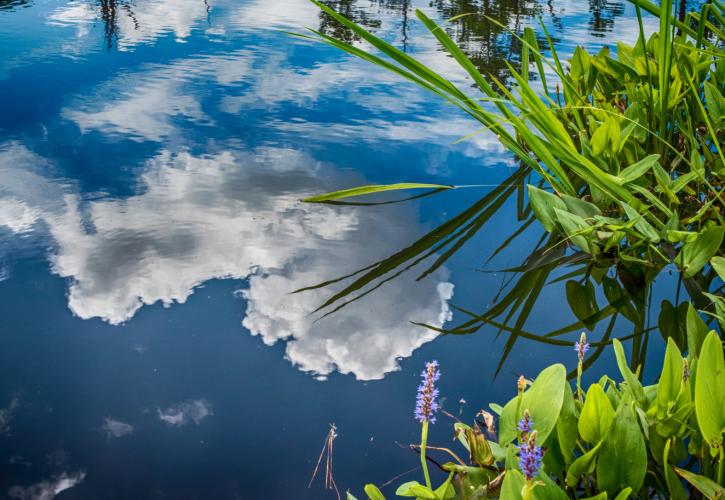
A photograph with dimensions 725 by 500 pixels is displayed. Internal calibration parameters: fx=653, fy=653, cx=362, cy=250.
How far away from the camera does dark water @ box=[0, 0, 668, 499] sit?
0.91 meters

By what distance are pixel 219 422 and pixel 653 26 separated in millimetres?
3794

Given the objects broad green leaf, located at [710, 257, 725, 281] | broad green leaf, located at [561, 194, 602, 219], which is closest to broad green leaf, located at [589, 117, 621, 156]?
broad green leaf, located at [561, 194, 602, 219]

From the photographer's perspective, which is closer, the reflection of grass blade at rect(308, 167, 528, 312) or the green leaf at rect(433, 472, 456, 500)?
the green leaf at rect(433, 472, 456, 500)

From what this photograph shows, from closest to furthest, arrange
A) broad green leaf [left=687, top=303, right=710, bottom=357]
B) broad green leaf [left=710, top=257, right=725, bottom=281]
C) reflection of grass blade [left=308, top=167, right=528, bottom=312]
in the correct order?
1. broad green leaf [left=687, top=303, right=710, bottom=357]
2. broad green leaf [left=710, top=257, right=725, bottom=281]
3. reflection of grass blade [left=308, top=167, right=528, bottom=312]

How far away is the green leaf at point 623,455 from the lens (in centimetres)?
68

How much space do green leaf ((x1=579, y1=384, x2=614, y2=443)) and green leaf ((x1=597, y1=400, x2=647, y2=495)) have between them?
0.04ft

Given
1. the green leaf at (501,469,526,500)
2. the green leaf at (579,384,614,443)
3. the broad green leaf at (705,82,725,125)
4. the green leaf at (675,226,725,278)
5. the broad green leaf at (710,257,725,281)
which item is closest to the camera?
the green leaf at (501,469,526,500)

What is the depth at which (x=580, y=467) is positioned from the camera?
0.71 meters

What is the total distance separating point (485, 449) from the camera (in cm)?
78

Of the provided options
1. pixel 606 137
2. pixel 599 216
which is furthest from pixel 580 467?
pixel 606 137

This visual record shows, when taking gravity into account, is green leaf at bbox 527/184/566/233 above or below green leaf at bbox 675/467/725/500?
above

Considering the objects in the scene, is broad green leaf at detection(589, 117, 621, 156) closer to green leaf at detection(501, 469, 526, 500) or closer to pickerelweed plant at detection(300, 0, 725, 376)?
pickerelweed plant at detection(300, 0, 725, 376)

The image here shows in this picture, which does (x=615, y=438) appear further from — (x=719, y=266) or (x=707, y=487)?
(x=719, y=266)

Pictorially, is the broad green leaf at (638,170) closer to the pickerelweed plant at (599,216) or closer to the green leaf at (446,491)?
the pickerelweed plant at (599,216)
